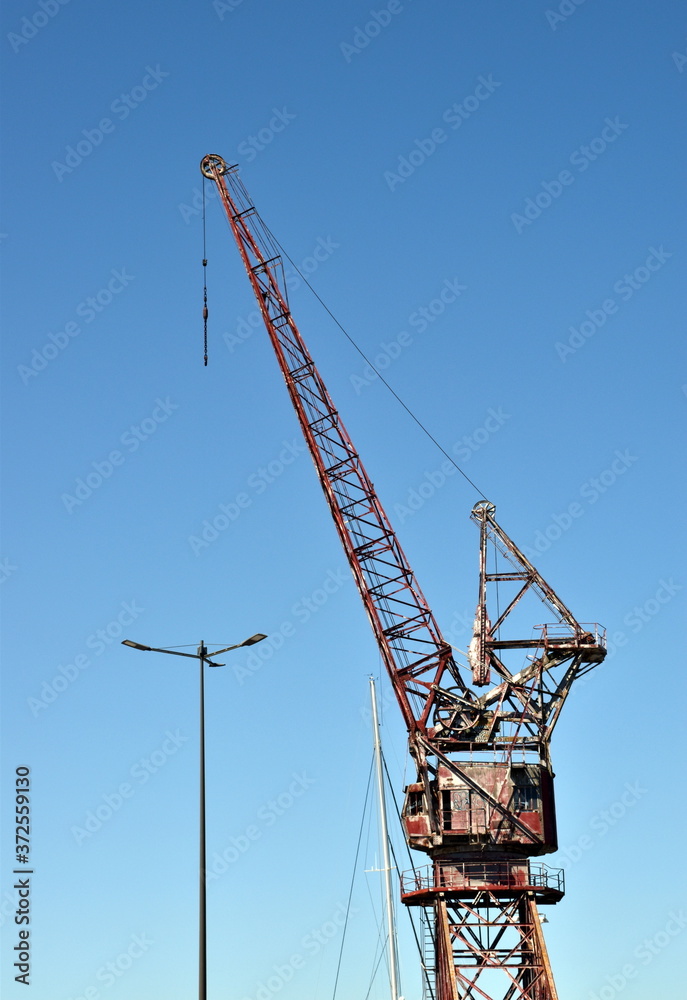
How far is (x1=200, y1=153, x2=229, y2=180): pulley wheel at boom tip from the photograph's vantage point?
89.6 metres

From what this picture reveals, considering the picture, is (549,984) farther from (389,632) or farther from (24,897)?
(24,897)

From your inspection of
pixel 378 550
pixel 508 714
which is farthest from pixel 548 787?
pixel 378 550

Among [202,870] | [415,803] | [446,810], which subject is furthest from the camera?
[415,803]

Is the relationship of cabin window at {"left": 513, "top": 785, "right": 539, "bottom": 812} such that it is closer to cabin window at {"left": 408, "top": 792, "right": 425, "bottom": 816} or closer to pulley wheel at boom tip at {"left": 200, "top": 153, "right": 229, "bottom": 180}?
cabin window at {"left": 408, "top": 792, "right": 425, "bottom": 816}

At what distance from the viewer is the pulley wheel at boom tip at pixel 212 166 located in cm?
8956

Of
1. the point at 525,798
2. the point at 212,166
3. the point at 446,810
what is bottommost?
the point at 446,810

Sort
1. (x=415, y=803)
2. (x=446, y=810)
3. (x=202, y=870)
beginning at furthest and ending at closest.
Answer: (x=415, y=803)
(x=446, y=810)
(x=202, y=870)

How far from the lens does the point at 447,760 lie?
265ft

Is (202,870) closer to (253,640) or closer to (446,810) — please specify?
(253,640)

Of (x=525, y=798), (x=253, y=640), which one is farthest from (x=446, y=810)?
(x=253, y=640)

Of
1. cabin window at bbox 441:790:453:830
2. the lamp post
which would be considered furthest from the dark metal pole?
cabin window at bbox 441:790:453:830

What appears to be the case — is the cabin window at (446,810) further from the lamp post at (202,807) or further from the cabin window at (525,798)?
the lamp post at (202,807)

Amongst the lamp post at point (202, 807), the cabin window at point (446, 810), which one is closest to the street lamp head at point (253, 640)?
the lamp post at point (202, 807)

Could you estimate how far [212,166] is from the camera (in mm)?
89688
